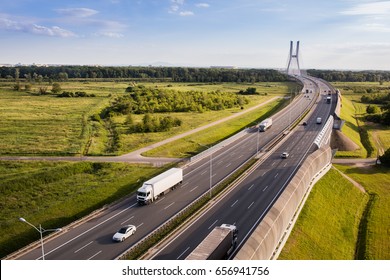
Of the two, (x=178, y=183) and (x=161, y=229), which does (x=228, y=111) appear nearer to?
(x=178, y=183)

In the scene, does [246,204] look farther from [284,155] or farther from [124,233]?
[284,155]

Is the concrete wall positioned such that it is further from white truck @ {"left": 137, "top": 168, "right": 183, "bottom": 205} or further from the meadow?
the meadow

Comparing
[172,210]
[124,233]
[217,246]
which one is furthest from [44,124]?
[217,246]

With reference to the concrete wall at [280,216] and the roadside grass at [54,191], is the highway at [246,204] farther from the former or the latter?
the roadside grass at [54,191]

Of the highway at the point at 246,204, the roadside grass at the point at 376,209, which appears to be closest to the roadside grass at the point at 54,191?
the highway at the point at 246,204

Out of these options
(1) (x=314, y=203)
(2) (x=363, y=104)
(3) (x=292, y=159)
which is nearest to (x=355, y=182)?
(3) (x=292, y=159)
